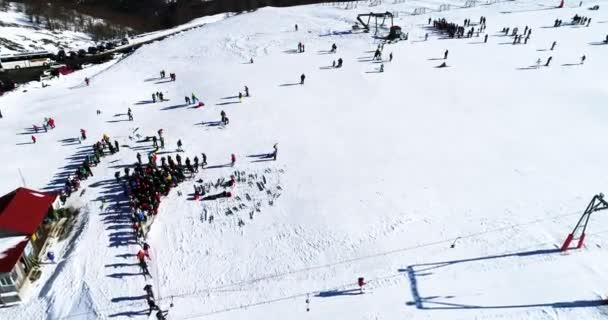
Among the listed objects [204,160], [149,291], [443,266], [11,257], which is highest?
[204,160]

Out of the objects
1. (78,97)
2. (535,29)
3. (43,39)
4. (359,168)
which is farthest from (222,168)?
(43,39)

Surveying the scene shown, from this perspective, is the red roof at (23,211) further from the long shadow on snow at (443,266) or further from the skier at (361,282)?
the long shadow on snow at (443,266)

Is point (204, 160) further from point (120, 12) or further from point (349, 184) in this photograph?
point (120, 12)

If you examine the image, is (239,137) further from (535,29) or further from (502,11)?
(502,11)

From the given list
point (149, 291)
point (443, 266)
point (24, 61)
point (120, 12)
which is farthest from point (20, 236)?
point (120, 12)

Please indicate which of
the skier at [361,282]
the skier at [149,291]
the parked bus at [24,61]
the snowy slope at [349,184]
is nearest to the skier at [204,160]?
the snowy slope at [349,184]

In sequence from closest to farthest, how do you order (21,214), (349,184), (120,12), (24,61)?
(21,214) < (349,184) < (24,61) < (120,12)

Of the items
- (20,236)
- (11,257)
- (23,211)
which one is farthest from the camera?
(23,211)
